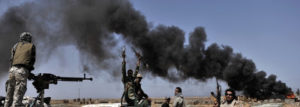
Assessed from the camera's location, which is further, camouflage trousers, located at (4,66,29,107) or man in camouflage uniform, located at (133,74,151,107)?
man in camouflage uniform, located at (133,74,151,107)

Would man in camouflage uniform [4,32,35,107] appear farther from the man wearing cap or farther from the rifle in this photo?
the man wearing cap

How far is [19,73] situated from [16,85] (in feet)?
0.76

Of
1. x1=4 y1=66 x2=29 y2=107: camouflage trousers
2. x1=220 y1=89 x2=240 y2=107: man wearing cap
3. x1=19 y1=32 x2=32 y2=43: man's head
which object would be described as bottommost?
x1=220 y1=89 x2=240 y2=107: man wearing cap

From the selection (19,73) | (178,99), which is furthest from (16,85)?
(178,99)

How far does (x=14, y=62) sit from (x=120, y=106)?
2738 mm

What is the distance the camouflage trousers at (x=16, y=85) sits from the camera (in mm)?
5789

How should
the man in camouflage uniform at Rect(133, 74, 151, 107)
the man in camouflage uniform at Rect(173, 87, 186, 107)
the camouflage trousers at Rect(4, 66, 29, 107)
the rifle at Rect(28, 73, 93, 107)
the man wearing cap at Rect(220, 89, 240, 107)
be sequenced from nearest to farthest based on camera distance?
the camouflage trousers at Rect(4, 66, 29, 107), the rifle at Rect(28, 73, 93, 107), the man wearing cap at Rect(220, 89, 240, 107), the man in camouflage uniform at Rect(133, 74, 151, 107), the man in camouflage uniform at Rect(173, 87, 186, 107)

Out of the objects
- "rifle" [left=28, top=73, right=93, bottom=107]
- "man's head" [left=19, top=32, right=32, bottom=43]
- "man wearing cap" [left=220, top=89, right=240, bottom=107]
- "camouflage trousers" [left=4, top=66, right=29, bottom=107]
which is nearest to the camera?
"camouflage trousers" [left=4, top=66, right=29, bottom=107]

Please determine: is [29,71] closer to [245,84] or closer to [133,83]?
[133,83]

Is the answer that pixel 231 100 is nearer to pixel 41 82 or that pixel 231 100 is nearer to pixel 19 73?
pixel 41 82

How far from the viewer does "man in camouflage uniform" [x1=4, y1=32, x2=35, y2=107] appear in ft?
19.1

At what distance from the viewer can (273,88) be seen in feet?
144

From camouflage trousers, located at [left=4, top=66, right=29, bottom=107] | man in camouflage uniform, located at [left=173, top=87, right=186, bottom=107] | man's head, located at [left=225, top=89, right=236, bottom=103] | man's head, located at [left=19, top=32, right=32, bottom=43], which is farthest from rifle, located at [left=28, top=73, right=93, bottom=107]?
man's head, located at [left=225, top=89, right=236, bottom=103]

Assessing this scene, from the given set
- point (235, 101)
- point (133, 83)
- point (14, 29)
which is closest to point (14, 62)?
point (133, 83)
